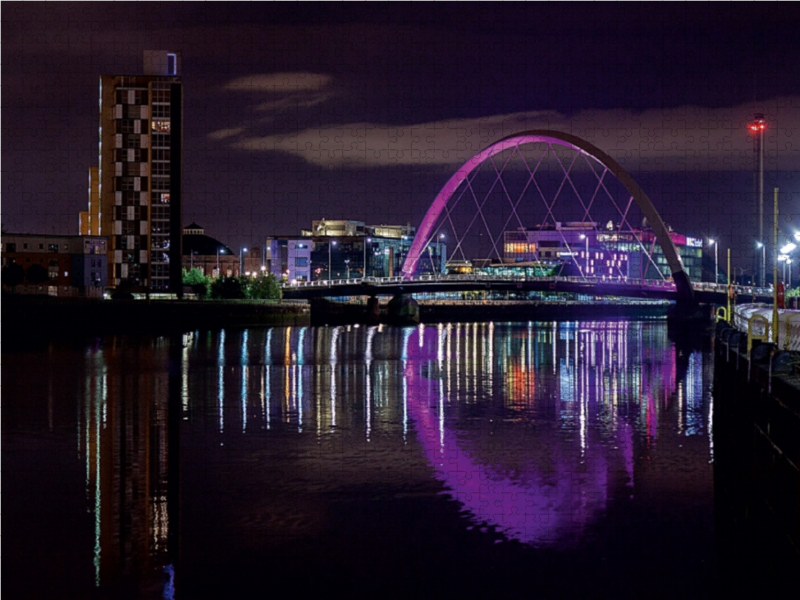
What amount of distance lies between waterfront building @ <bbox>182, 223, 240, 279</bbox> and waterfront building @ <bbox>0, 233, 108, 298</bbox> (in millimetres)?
63998

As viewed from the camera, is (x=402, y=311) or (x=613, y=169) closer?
(x=613, y=169)

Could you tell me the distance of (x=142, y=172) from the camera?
347 ft

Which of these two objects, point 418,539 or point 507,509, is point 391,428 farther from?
point 418,539

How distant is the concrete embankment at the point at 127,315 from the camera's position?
63219 millimetres

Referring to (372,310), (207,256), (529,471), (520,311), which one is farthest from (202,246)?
(529,471)

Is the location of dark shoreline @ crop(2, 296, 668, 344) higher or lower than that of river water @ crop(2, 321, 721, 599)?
higher

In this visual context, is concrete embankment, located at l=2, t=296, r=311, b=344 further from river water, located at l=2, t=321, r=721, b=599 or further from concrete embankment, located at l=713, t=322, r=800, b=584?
concrete embankment, located at l=713, t=322, r=800, b=584

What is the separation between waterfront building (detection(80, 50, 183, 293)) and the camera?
4136 inches

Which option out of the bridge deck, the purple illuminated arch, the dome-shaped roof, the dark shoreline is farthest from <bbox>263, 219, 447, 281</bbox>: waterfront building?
the bridge deck

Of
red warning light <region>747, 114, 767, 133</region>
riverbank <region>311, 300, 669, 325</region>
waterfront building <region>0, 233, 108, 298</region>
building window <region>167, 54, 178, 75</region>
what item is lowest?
riverbank <region>311, 300, 669, 325</region>

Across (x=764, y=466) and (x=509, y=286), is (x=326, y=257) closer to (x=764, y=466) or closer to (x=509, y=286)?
(x=509, y=286)

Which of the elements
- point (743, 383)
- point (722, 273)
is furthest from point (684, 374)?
point (722, 273)

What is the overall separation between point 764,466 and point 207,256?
6442 inches

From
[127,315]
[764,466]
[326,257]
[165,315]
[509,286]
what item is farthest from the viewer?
[326,257]
